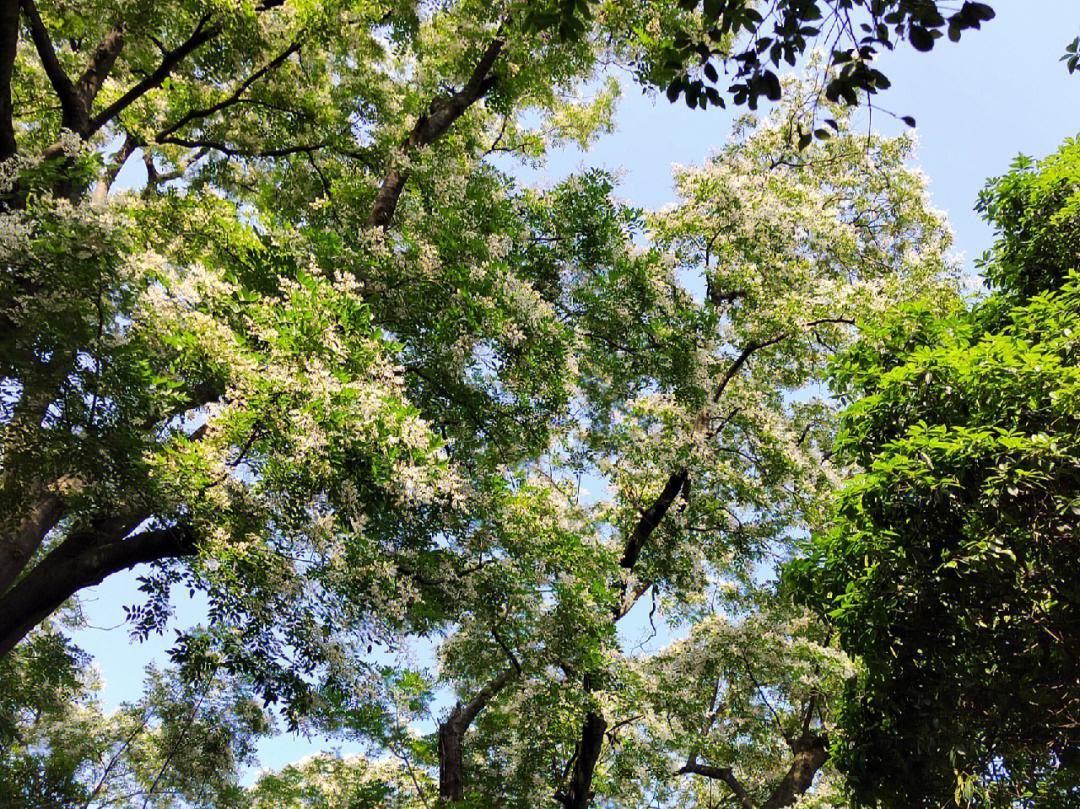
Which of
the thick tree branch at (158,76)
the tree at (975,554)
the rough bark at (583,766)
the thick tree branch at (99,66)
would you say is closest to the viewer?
the tree at (975,554)

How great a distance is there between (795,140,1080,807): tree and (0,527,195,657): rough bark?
7.96 meters

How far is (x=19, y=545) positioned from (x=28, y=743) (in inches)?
411

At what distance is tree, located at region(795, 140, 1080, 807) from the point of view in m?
6.19

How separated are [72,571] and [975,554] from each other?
9.90 metres

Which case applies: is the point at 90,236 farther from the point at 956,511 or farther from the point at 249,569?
the point at 956,511

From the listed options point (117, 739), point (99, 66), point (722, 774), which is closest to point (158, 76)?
point (99, 66)

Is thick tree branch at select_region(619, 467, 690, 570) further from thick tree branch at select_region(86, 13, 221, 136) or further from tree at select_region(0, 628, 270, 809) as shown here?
thick tree branch at select_region(86, 13, 221, 136)

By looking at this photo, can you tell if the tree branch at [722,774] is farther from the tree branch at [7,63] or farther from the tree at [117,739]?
the tree branch at [7,63]

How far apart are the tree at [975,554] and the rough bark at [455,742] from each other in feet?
22.6

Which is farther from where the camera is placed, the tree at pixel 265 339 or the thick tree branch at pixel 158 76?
the thick tree branch at pixel 158 76

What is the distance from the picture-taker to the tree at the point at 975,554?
20.3 ft

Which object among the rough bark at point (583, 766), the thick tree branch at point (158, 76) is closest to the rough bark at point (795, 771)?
the rough bark at point (583, 766)

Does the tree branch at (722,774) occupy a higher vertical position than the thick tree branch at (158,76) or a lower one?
lower

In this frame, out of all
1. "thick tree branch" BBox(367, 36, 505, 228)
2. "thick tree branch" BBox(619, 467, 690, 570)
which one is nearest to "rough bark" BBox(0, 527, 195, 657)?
"thick tree branch" BBox(367, 36, 505, 228)
